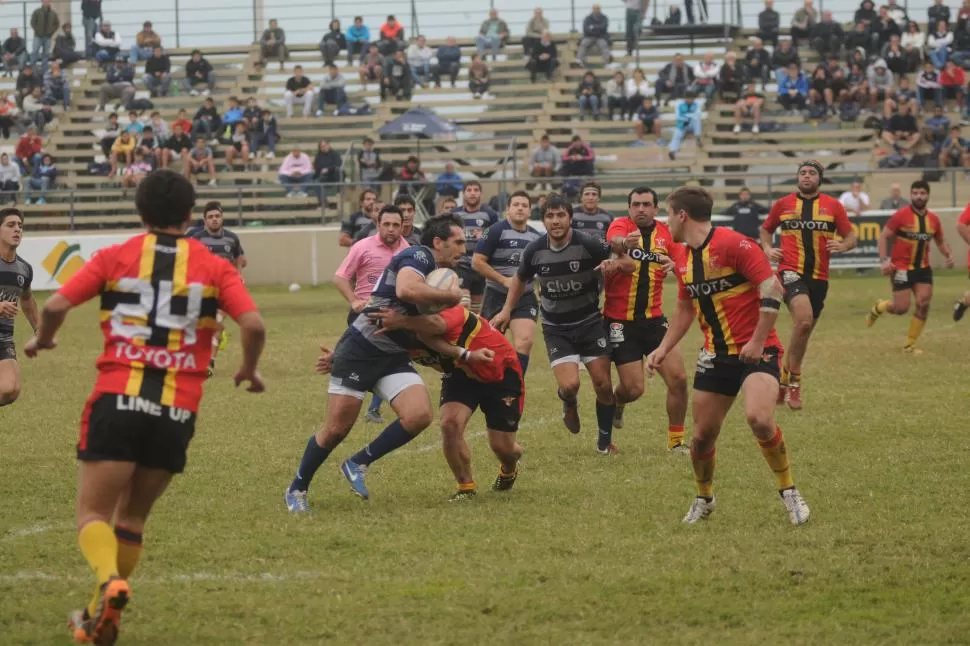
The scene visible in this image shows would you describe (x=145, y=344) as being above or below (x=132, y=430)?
above

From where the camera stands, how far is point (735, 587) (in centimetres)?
676

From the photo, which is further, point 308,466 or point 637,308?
point 637,308

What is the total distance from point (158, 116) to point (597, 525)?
1110 inches

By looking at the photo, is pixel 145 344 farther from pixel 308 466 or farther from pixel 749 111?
pixel 749 111

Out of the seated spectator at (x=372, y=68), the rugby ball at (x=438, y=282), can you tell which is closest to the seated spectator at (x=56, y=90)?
the seated spectator at (x=372, y=68)

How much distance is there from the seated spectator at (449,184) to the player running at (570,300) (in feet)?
57.0

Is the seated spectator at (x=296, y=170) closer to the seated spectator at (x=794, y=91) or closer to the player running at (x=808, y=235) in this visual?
the seated spectator at (x=794, y=91)

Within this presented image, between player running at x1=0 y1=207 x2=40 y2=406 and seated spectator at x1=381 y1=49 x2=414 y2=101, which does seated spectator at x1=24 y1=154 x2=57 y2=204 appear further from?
player running at x1=0 y1=207 x2=40 y2=406

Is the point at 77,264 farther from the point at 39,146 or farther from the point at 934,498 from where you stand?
the point at 934,498

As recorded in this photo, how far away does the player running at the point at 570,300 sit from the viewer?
36.6 feet

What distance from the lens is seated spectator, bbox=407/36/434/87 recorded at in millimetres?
38031

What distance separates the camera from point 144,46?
39.9m

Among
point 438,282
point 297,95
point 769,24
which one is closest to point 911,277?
point 438,282

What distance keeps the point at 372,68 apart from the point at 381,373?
97.4 ft
